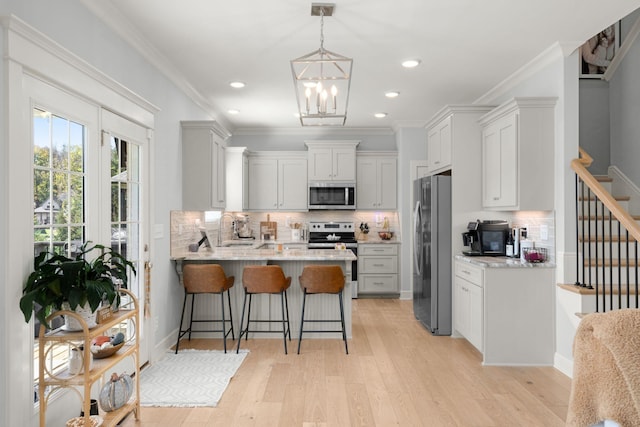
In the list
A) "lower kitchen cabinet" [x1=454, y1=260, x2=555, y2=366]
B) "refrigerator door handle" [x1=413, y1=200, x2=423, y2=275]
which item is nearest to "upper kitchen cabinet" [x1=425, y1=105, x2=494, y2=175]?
"refrigerator door handle" [x1=413, y1=200, x2=423, y2=275]

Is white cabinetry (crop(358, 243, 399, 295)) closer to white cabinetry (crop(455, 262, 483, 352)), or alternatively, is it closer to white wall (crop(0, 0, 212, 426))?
white cabinetry (crop(455, 262, 483, 352))

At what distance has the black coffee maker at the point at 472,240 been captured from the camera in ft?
15.3

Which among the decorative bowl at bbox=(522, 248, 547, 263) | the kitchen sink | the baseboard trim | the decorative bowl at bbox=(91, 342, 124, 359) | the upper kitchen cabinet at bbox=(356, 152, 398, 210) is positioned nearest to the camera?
the decorative bowl at bbox=(91, 342, 124, 359)

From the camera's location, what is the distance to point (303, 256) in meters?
4.58

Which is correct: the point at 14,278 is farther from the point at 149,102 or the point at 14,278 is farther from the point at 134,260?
the point at 149,102

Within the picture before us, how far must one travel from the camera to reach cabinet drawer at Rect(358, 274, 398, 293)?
7.01 metres

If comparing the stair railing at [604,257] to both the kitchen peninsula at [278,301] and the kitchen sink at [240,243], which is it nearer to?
the kitchen peninsula at [278,301]

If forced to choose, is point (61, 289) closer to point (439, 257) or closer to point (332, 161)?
point (439, 257)

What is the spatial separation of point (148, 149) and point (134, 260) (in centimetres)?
98

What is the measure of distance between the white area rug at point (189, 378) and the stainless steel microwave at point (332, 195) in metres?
3.37

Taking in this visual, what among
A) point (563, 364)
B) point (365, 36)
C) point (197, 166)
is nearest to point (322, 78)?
point (365, 36)

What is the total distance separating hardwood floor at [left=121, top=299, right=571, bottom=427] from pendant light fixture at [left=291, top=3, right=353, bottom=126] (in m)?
2.12

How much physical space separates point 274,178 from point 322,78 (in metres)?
4.46

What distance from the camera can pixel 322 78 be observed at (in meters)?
2.97
